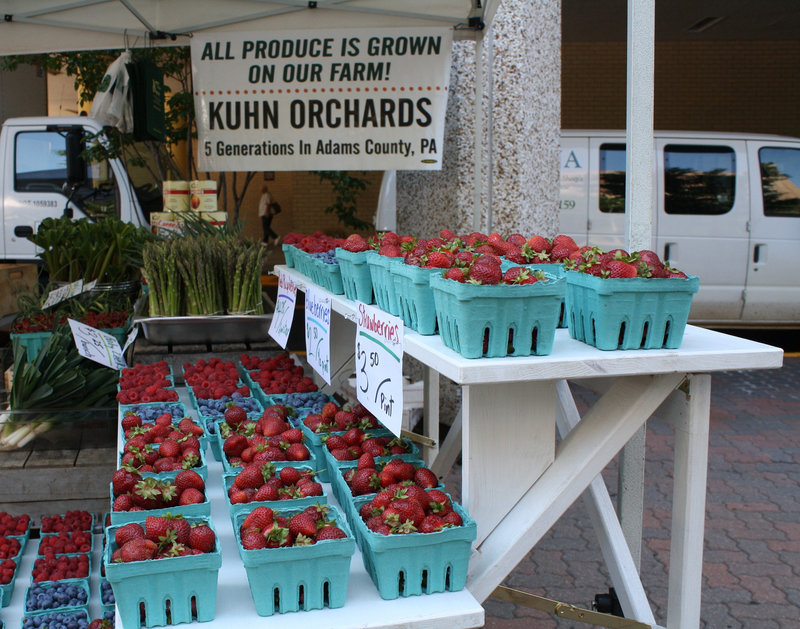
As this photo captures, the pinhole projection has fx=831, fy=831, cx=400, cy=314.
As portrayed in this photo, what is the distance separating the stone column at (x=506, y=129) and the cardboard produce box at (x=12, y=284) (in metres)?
3.22

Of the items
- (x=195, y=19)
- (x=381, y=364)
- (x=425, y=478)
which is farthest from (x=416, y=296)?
(x=195, y=19)

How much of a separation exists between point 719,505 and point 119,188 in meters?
6.79

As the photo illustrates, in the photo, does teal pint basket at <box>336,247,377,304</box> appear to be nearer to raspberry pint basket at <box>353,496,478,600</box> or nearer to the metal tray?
raspberry pint basket at <box>353,496,478,600</box>

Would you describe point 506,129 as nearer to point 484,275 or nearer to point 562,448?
point 562,448

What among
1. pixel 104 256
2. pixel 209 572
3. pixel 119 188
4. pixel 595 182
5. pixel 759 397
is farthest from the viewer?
pixel 119 188

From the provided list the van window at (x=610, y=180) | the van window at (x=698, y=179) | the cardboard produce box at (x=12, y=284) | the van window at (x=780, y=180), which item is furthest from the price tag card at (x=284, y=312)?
the van window at (x=780, y=180)

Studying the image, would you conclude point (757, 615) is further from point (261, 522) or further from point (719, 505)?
point (261, 522)

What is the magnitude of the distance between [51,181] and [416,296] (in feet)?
25.7

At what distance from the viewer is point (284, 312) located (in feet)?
11.9

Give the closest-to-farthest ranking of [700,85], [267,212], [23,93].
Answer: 1. [700,85]
2. [23,93]
3. [267,212]

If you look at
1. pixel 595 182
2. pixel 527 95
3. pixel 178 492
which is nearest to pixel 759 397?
pixel 595 182

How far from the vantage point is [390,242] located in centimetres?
267

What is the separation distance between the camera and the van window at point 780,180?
8445 mm

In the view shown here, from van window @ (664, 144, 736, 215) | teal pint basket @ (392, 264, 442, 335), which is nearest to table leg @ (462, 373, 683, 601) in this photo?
teal pint basket @ (392, 264, 442, 335)
